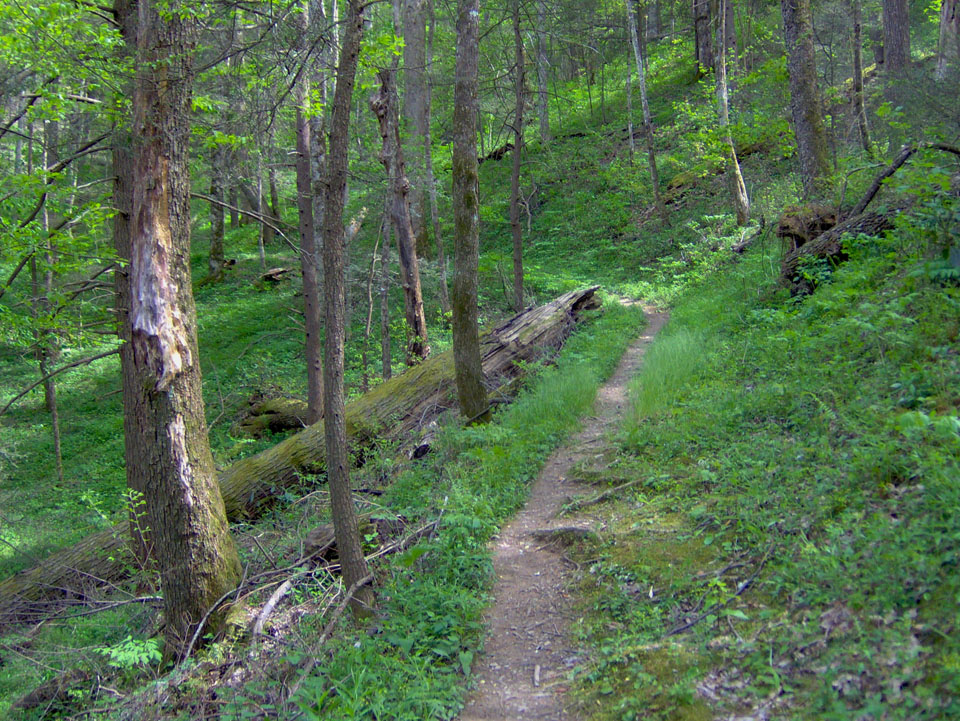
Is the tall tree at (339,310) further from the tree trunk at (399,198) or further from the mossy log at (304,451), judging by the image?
the tree trunk at (399,198)

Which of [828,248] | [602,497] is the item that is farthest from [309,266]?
[828,248]

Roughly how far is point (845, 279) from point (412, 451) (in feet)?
18.1

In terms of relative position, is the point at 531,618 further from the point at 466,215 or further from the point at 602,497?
the point at 466,215

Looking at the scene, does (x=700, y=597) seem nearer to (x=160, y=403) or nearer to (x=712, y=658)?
(x=712, y=658)

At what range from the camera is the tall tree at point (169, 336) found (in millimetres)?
5172

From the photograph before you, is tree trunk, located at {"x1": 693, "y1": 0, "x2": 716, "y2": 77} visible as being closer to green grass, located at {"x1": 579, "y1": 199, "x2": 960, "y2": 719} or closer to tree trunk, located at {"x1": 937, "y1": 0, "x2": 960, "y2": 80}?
tree trunk, located at {"x1": 937, "y1": 0, "x2": 960, "y2": 80}

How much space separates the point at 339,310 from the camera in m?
4.95

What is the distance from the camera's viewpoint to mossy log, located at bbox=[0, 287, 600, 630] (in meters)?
7.70

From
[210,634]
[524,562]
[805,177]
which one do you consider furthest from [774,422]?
[805,177]

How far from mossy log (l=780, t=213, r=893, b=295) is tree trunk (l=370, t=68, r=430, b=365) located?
627 centimetres

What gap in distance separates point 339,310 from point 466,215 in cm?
345

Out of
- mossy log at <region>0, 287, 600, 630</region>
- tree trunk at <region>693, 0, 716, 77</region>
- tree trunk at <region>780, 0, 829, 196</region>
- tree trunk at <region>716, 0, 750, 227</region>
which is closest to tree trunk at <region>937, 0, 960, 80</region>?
tree trunk at <region>780, 0, 829, 196</region>

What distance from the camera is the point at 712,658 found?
12.2 ft

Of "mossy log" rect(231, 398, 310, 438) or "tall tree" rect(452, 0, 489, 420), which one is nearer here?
"tall tree" rect(452, 0, 489, 420)
